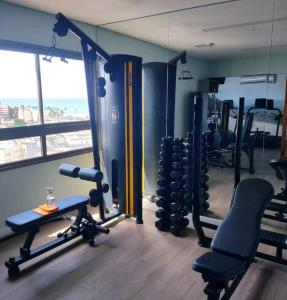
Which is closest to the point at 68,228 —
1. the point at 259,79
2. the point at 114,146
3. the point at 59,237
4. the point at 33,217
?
the point at 59,237

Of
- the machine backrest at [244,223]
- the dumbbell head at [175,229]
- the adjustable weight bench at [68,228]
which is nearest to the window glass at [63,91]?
the adjustable weight bench at [68,228]

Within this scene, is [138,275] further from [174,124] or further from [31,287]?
[174,124]

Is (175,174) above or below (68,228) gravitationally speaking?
above

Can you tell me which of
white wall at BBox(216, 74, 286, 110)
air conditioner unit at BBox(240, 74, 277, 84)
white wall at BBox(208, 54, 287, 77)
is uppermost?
white wall at BBox(208, 54, 287, 77)

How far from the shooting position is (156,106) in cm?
323

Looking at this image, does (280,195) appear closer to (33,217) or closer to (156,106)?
(156,106)

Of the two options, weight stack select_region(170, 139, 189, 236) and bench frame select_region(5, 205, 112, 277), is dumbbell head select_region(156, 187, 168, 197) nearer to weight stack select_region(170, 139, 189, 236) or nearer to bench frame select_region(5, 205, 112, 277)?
weight stack select_region(170, 139, 189, 236)

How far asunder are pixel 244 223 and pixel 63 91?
7.98 feet

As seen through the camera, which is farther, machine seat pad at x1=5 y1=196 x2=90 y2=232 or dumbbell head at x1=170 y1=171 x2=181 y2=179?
dumbbell head at x1=170 y1=171 x2=181 y2=179

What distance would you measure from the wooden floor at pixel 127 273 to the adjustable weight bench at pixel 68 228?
10 cm

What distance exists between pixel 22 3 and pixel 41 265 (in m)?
2.34

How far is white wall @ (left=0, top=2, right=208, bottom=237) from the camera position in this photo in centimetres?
253

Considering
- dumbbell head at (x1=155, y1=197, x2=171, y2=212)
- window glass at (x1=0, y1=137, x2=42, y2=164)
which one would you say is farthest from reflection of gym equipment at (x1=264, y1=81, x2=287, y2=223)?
window glass at (x1=0, y1=137, x2=42, y2=164)

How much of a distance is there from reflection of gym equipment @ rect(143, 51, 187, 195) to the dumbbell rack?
523mm
